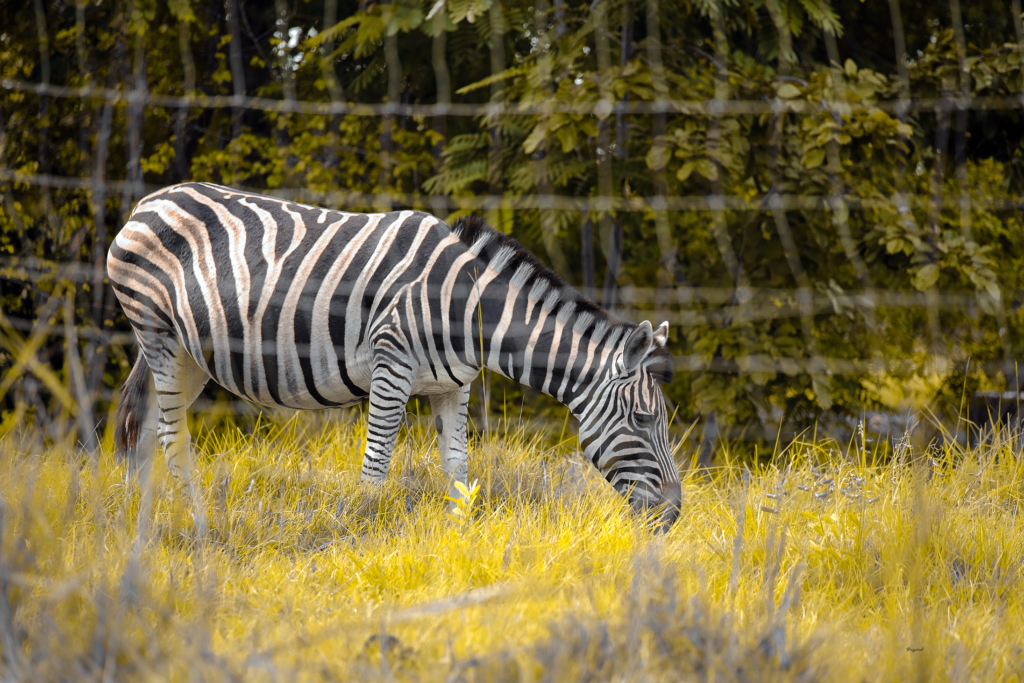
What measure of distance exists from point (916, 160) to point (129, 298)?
4.77 m

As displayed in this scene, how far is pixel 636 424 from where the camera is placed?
119 inches

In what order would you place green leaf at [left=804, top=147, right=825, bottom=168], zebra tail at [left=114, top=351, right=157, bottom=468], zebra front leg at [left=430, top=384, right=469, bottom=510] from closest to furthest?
zebra front leg at [left=430, top=384, right=469, bottom=510]
zebra tail at [left=114, top=351, right=157, bottom=468]
green leaf at [left=804, top=147, right=825, bottom=168]

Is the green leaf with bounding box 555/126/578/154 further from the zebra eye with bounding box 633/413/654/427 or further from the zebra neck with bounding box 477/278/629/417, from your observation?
the zebra eye with bounding box 633/413/654/427

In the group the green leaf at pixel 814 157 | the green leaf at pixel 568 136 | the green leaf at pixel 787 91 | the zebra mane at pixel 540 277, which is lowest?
the zebra mane at pixel 540 277

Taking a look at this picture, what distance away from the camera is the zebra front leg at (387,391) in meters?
3.02

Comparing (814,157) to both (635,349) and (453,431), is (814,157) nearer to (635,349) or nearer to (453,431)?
(635,349)

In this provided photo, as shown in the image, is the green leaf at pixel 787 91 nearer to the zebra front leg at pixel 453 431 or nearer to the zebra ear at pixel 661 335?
the zebra ear at pixel 661 335

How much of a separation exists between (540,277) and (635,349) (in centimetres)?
46

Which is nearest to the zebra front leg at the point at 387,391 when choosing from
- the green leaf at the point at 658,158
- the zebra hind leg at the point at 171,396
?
the zebra hind leg at the point at 171,396

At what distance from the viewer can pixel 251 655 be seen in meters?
1.73

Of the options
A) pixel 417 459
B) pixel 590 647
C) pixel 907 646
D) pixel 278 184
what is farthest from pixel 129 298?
pixel 907 646

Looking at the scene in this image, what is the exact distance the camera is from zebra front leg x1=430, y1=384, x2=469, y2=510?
130 inches

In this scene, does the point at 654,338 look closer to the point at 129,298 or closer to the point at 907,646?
the point at 907,646

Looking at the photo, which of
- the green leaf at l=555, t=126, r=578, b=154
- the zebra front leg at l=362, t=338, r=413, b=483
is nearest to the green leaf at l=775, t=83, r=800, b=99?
the green leaf at l=555, t=126, r=578, b=154
